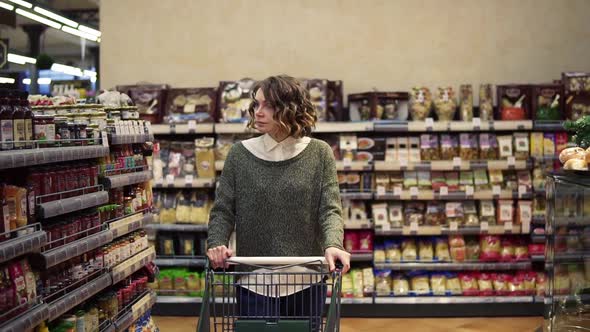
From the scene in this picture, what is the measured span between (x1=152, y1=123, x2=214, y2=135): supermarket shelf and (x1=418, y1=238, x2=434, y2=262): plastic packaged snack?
7.01 ft

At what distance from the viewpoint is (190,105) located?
→ 705 centimetres

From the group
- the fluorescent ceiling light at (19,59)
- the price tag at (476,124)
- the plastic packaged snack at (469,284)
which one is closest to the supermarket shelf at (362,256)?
the plastic packaged snack at (469,284)

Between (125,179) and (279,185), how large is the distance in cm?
151

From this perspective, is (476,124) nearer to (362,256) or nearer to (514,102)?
(514,102)

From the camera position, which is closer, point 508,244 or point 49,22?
point 508,244

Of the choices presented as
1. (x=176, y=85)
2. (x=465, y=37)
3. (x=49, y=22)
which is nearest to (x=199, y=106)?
(x=176, y=85)

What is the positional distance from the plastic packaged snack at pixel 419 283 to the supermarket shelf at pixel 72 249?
3514 millimetres

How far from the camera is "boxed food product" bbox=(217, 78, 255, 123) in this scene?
22.7 ft

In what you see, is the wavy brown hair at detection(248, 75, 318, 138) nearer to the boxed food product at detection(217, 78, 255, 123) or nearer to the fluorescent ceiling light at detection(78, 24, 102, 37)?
the boxed food product at detection(217, 78, 255, 123)

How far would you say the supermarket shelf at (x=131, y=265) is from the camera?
429cm

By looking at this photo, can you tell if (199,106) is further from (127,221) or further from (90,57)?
(90,57)

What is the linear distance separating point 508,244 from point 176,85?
11.3 ft

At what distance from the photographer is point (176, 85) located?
7547 mm

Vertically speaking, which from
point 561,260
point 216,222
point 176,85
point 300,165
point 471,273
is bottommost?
point 471,273
